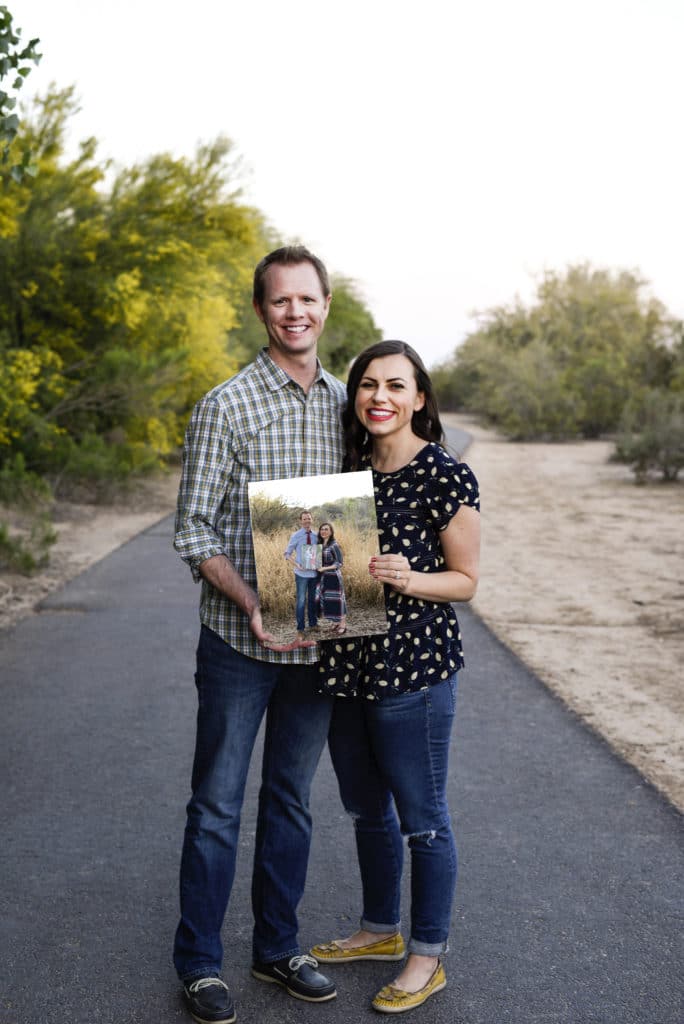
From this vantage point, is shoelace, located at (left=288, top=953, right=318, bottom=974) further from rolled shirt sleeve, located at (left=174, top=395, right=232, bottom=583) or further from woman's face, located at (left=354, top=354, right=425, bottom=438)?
woman's face, located at (left=354, top=354, right=425, bottom=438)

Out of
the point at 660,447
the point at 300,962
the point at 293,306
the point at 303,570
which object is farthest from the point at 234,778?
the point at 660,447

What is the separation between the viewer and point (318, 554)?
10.1 ft

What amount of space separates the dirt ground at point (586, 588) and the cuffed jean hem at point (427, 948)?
2107mm

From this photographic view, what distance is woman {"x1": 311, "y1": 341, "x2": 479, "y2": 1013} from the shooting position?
10.5 ft

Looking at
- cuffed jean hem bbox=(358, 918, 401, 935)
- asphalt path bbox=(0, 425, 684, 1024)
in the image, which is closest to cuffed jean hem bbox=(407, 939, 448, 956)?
asphalt path bbox=(0, 425, 684, 1024)

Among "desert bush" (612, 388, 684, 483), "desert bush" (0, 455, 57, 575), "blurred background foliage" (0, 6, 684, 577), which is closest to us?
"desert bush" (0, 455, 57, 575)

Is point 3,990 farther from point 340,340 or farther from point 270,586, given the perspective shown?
point 340,340

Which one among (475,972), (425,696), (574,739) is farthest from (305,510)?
(574,739)

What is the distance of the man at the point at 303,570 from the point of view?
3072 millimetres

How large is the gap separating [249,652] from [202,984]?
960 mm

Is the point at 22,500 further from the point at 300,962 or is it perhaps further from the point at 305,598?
the point at 305,598

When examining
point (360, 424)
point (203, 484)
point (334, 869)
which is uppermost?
point (360, 424)

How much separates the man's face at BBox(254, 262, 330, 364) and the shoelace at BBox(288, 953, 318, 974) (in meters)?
1.82

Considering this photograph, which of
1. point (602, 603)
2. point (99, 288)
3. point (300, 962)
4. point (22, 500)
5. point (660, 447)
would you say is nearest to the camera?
point (300, 962)
